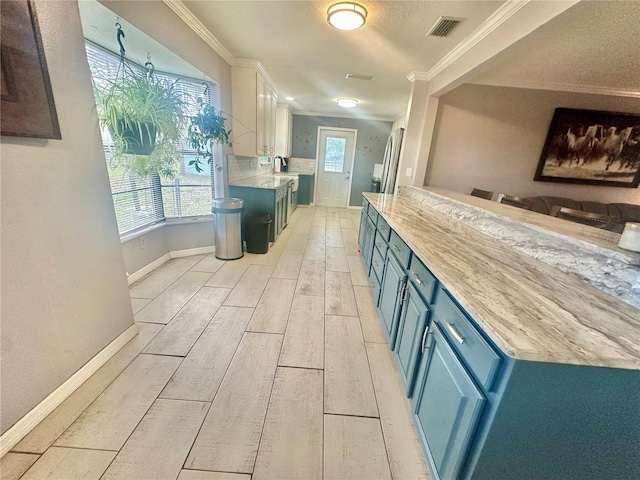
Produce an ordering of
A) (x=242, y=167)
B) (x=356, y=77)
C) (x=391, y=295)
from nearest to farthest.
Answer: (x=391, y=295), (x=356, y=77), (x=242, y=167)

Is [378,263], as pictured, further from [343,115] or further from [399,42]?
[343,115]

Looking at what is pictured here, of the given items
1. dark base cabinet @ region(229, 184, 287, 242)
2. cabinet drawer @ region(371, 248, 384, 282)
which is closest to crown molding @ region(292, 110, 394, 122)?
dark base cabinet @ region(229, 184, 287, 242)

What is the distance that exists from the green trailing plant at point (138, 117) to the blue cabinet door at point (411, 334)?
2.08m

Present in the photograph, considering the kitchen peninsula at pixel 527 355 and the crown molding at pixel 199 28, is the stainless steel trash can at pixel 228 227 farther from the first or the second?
the kitchen peninsula at pixel 527 355

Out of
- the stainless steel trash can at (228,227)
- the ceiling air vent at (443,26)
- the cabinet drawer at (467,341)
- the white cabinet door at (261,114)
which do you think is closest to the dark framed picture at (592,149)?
the ceiling air vent at (443,26)

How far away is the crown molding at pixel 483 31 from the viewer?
1813 mm

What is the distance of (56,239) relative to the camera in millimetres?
1308

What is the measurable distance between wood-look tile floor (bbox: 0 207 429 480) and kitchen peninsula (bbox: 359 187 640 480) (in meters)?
0.28

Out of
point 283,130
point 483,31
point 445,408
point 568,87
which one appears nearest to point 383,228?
point 445,408

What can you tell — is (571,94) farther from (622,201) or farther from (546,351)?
(546,351)

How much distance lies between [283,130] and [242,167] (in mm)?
2638

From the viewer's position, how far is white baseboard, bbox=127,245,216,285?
2.61m

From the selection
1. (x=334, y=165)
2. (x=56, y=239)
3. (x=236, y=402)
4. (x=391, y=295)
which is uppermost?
(x=334, y=165)

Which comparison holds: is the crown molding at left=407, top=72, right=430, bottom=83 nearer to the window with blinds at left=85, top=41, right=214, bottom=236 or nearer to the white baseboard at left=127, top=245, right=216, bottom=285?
Answer: the window with blinds at left=85, top=41, right=214, bottom=236
